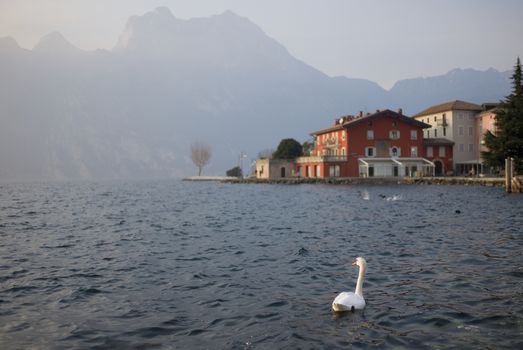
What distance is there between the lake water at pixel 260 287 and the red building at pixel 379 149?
2143 inches

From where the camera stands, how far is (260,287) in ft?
38.3

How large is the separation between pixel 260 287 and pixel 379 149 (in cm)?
6934

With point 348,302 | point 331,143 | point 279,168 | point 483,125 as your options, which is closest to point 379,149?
point 331,143

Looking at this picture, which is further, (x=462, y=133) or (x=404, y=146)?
(x=462, y=133)

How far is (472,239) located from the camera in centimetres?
1845

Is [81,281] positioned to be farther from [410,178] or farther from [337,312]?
[410,178]

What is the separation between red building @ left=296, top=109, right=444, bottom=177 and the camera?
7700 centimetres

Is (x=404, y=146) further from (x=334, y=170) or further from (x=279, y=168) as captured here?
(x=279, y=168)

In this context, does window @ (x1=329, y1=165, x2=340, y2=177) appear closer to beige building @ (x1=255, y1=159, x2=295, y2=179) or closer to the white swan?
beige building @ (x1=255, y1=159, x2=295, y2=179)

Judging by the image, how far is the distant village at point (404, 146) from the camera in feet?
253

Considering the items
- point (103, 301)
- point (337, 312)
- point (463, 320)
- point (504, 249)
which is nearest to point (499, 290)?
point (463, 320)

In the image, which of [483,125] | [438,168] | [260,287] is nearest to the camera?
[260,287]

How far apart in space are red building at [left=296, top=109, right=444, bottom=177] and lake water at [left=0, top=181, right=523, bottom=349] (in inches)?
2143

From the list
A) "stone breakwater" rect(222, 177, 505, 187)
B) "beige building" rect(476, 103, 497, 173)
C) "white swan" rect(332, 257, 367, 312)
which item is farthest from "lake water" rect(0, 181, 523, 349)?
"beige building" rect(476, 103, 497, 173)
